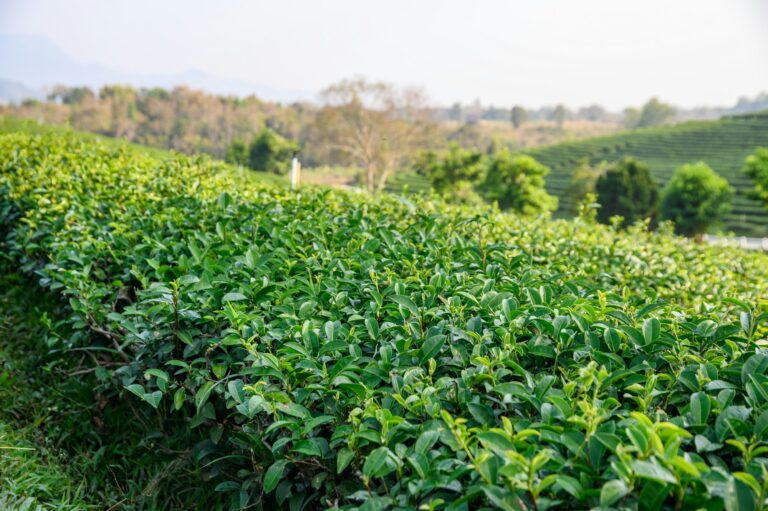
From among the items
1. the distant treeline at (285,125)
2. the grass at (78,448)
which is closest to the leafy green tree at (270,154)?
the distant treeline at (285,125)

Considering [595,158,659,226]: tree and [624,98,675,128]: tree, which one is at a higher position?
[624,98,675,128]: tree

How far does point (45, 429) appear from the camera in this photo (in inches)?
84.3

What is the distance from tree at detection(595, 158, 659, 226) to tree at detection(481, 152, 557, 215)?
3.17m

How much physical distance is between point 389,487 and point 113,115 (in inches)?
2110

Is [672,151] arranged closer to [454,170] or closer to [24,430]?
[454,170]

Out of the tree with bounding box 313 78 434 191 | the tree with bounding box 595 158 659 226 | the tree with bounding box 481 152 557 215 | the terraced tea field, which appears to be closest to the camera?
the tree with bounding box 481 152 557 215

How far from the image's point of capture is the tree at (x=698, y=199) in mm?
25172

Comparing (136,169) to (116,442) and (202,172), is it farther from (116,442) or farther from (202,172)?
(116,442)

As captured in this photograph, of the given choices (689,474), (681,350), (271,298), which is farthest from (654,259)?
(689,474)

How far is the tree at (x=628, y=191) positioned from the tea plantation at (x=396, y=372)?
26447mm

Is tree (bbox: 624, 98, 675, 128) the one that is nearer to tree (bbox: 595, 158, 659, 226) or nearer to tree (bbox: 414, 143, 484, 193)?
tree (bbox: 595, 158, 659, 226)

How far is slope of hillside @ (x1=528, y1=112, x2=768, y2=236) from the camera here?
136ft

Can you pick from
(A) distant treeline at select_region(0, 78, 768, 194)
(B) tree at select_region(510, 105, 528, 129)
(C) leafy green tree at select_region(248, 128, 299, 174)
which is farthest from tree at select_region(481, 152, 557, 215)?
(B) tree at select_region(510, 105, 528, 129)

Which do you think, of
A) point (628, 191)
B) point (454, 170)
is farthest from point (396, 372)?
point (628, 191)
